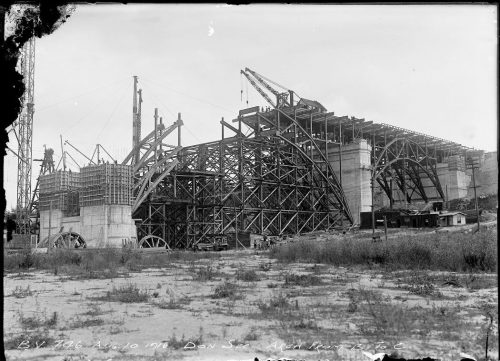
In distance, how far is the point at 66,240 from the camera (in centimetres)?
3116

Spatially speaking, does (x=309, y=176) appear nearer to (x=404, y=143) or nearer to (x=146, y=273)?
(x=404, y=143)

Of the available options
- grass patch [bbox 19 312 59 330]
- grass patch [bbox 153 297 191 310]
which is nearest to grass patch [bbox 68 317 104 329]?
grass patch [bbox 19 312 59 330]

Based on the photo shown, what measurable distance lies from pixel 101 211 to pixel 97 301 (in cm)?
2246

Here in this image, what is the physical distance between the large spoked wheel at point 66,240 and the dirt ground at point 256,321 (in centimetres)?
1869

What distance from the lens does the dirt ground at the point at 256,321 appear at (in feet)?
17.9

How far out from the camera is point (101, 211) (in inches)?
1223

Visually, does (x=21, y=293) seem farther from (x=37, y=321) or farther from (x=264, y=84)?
(x=264, y=84)

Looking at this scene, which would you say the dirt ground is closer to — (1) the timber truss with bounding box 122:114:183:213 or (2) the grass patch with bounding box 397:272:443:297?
(2) the grass patch with bounding box 397:272:443:297

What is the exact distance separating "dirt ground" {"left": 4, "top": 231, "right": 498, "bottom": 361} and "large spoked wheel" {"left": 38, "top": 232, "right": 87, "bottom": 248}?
1869 centimetres

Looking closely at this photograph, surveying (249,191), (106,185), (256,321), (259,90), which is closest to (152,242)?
(106,185)

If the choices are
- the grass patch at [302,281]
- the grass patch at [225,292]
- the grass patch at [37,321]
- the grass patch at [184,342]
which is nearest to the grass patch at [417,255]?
the grass patch at [302,281]

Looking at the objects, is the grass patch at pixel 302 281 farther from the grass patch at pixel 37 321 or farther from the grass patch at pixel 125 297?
the grass patch at pixel 37 321

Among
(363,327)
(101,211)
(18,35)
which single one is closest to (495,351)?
(363,327)

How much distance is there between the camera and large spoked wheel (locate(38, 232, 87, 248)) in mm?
29908
